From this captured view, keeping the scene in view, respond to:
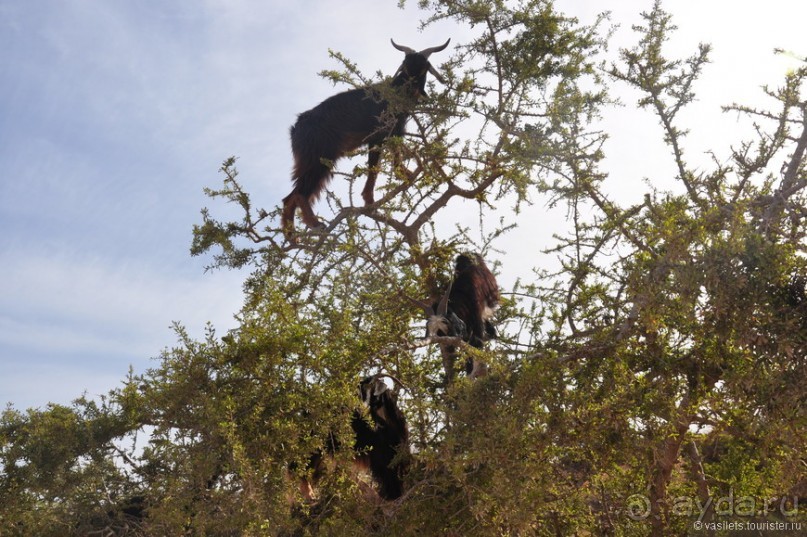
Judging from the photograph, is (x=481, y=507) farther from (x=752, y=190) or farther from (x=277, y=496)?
(x=752, y=190)

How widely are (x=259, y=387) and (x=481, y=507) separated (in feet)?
4.29

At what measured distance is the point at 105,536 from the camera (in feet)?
13.8

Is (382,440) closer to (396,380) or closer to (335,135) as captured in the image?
(396,380)

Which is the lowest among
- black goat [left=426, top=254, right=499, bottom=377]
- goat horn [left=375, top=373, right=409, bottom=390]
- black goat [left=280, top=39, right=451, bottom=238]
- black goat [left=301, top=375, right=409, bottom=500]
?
black goat [left=301, top=375, right=409, bottom=500]

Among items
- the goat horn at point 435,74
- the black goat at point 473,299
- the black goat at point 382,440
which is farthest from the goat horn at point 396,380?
the goat horn at point 435,74

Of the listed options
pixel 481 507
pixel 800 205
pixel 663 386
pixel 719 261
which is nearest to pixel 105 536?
pixel 481 507

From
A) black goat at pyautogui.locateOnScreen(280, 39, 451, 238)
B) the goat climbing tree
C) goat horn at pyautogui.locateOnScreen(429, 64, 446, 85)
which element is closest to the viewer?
the goat climbing tree

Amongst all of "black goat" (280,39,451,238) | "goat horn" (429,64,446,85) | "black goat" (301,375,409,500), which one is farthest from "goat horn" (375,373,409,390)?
"goat horn" (429,64,446,85)

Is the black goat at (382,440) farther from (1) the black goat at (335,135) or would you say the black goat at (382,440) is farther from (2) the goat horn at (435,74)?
(2) the goat horn at (435,74)

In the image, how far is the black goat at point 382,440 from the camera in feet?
14.6

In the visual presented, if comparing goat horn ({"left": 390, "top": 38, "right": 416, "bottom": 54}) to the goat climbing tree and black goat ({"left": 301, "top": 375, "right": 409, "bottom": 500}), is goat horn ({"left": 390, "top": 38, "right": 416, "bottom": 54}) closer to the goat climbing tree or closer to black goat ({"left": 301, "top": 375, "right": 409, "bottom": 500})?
the goat climbing tree

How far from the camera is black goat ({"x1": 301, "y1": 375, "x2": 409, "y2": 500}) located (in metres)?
4.46

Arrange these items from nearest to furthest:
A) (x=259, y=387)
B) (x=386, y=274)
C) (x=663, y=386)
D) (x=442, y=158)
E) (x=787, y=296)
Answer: (x=787, y=296) < (x=663, y=386) < (x=259, y=387) < (x=386, y=274) < (x=442, y=158)

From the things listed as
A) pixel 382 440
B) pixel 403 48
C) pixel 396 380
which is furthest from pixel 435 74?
pixel 382 440
